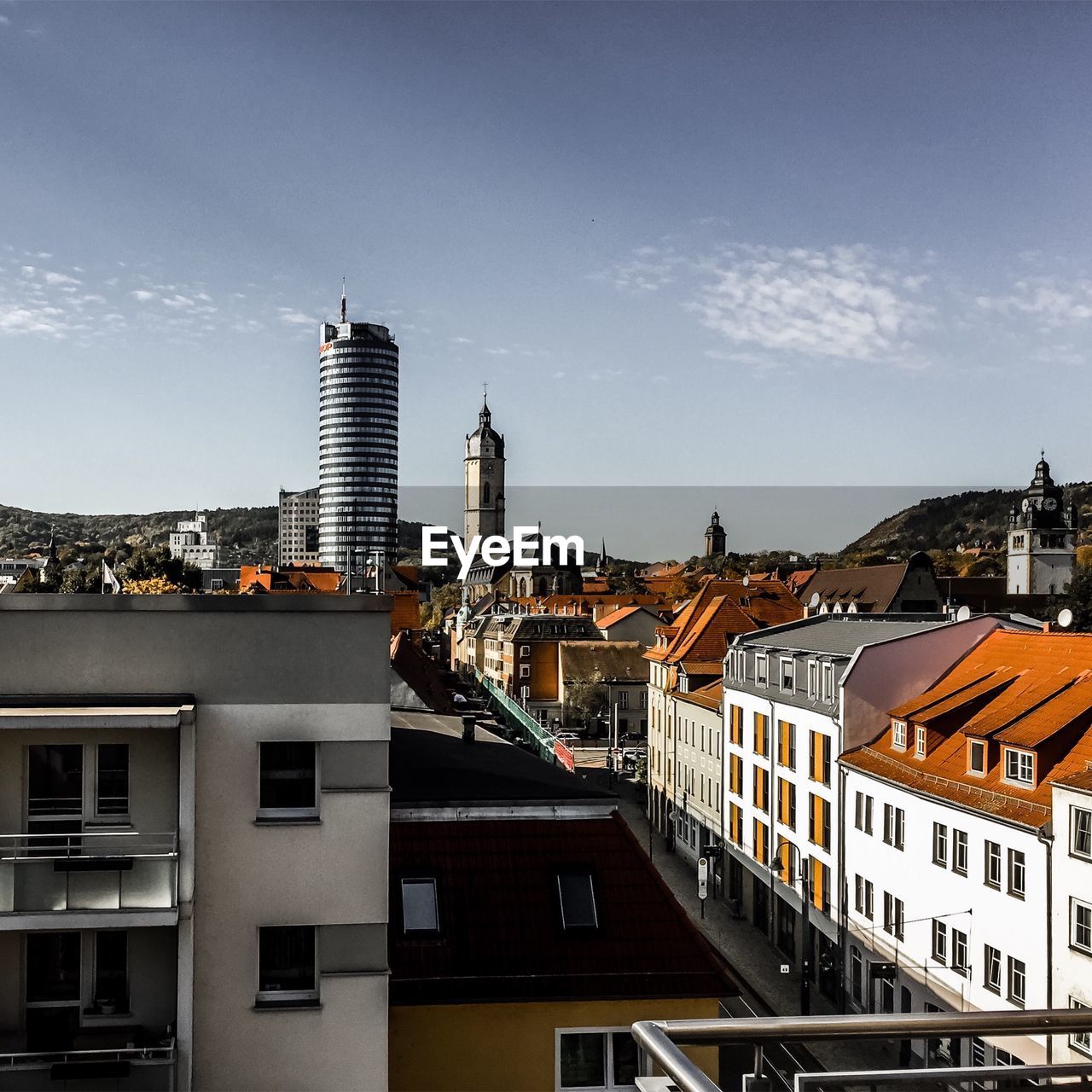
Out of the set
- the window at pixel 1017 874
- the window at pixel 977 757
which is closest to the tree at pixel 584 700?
the window at pixel 977 757

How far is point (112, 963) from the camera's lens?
10.0 meters

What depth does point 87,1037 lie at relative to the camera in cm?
963

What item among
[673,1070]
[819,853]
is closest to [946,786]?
[819,853]

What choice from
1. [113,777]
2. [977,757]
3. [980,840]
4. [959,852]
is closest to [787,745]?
[977,757]

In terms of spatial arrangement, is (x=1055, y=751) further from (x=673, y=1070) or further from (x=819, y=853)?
(x=673, y=1070)

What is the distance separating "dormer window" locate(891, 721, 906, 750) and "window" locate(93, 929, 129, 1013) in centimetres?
2050

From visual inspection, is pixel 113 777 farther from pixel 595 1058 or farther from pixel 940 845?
pixel 940 845

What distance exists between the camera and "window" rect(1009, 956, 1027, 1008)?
64.6ft

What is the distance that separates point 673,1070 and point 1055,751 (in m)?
20.6

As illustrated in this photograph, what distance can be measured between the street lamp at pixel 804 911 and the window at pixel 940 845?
3.37m

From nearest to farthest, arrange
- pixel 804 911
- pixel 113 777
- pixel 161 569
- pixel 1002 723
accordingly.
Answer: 1. pixel 113 777
2. pixel 161 569
3. pixel 1002 723
4. pixel 804 911

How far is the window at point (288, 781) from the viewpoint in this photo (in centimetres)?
1025

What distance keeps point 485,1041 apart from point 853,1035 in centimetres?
1055

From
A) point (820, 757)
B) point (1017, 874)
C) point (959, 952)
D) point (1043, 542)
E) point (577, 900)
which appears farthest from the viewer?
point (1043, 542)
